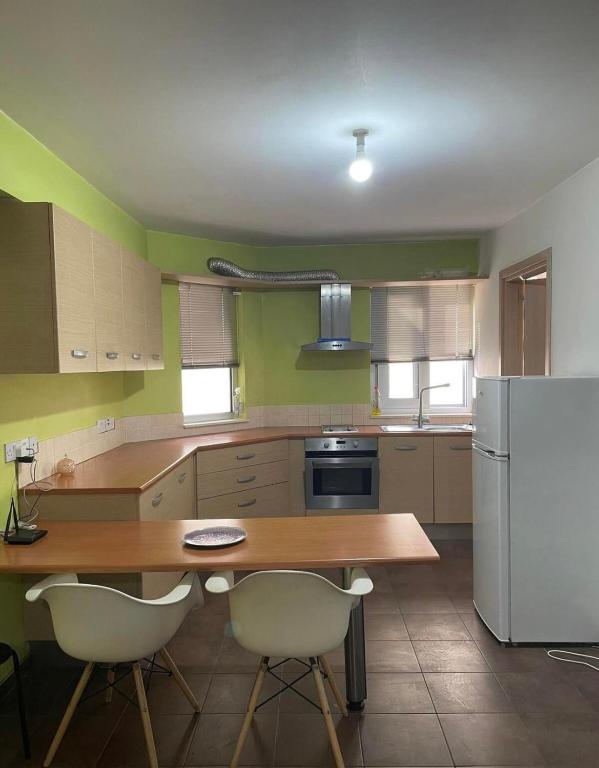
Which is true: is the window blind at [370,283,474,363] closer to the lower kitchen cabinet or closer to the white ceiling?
the lower kitchen cabinet

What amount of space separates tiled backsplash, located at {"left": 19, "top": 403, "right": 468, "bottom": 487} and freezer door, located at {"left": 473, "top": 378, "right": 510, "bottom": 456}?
2.12 meters

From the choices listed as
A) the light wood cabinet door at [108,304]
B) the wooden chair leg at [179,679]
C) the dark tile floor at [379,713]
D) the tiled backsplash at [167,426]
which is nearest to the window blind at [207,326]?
the tiled backsplash at [167,426]

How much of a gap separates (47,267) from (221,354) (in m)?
2.87

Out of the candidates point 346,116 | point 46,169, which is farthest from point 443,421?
point 46,169

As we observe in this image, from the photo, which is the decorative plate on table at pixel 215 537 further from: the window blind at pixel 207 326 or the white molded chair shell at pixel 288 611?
the window blind at pixel 207 326

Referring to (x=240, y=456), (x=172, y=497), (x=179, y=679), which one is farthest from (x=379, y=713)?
(x=240, y=456)

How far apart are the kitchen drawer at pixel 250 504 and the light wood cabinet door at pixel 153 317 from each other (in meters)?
1.13

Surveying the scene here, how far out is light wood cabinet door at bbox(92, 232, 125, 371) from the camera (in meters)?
3.13

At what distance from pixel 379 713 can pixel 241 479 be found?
2387mm

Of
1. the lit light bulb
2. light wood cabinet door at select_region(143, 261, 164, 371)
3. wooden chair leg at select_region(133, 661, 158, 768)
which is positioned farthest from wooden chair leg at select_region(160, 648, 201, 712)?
the lit light bulb

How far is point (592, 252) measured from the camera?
3.32 meters

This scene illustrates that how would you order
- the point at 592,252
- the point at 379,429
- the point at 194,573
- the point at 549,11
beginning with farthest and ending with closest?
1. the point at 379,429
2. the point at 592,252
3. the point at 194,573
4. the point at 549,11

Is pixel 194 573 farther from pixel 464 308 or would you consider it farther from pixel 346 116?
pixel 464 308

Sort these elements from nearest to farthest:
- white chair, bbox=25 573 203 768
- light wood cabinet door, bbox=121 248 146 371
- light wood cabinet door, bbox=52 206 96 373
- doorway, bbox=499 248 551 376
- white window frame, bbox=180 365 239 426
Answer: white chair, bbox=25 573 203 768 < light wood cabinet door, bbox=52 206 96 373 < light wood cabinet door, bbox=121 248 146 371 < doorway, bbox=499 248 551 376 < white window frame, bbox=180 365 239 426
